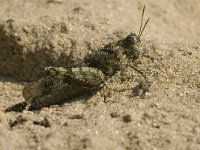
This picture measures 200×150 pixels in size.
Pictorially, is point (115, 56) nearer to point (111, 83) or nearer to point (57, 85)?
point (111, 83)

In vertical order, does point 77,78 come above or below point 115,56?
below

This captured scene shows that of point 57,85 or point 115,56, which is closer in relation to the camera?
point 57,85

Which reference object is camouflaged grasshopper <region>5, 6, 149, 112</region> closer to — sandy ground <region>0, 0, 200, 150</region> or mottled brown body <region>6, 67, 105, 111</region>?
mottled brown body <region>6, 67, 105, 111</region>

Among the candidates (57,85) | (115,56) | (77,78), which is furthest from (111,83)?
(57,85)

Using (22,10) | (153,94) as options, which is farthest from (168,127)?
(22,10)

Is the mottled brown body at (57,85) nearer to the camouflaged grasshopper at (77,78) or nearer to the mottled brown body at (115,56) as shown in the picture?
the camouflaged grasshopper at (77,78)

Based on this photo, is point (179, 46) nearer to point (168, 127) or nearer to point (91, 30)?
point (91, 30)

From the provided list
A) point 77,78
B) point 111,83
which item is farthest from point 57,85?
point 111,83
